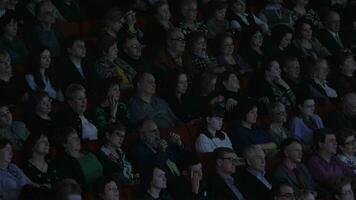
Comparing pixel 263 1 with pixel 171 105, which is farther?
pixel 263 1

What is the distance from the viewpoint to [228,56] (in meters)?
7.62

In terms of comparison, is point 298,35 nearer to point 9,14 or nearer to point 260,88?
point 260,88

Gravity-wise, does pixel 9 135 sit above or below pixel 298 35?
above

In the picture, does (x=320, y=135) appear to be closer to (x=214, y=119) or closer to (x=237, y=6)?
(x=214, y=119)

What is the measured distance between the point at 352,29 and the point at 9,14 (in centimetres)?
336

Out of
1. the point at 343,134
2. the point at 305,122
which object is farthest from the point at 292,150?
the point at 305,122

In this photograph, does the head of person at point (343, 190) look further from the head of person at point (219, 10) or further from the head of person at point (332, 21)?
the head of person at point (332, 21)

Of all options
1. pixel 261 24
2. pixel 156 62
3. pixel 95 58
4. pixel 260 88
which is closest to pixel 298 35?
pixel 261 24

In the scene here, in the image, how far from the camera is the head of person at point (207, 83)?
6789 mm

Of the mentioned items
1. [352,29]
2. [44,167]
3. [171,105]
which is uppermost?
[44,167]

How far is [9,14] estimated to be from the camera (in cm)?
670

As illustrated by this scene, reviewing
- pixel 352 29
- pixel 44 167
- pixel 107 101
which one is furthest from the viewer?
pixel 352 29

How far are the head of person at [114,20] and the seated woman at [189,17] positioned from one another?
2.33 ft

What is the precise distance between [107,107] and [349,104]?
2.11 m
